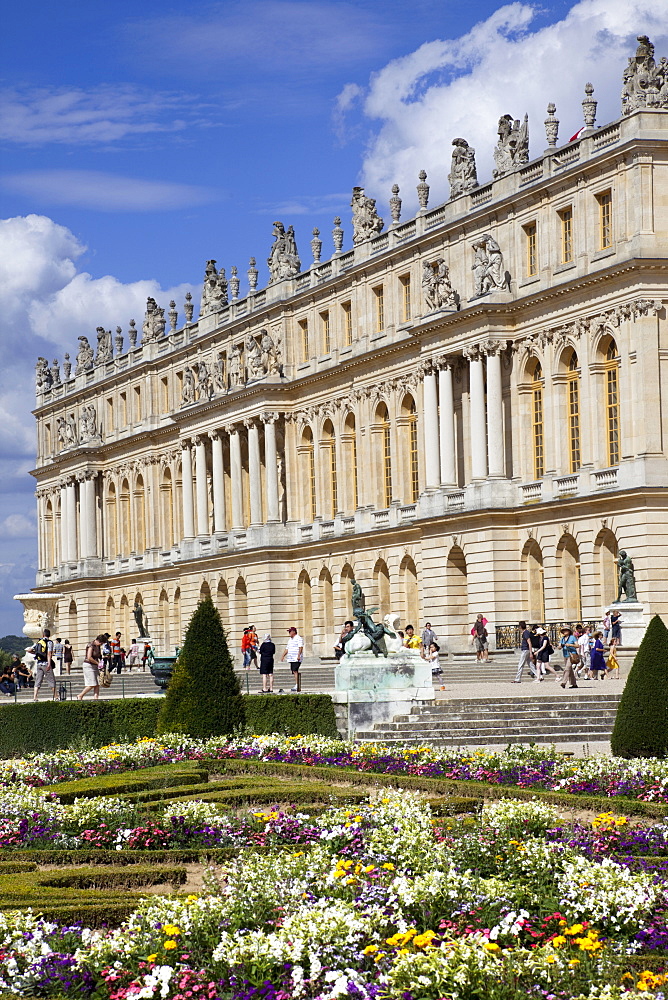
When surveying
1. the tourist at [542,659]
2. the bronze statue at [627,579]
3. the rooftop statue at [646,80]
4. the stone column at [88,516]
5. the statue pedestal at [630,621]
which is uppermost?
the rooftop statue at [646,80]

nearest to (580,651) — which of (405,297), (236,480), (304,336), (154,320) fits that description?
(405,297)

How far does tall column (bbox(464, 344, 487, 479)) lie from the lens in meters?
59.5

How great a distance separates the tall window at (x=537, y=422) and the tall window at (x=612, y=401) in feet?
13.7

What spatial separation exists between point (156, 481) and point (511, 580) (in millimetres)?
39910

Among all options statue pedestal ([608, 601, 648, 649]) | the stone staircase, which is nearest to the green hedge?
the stone staircase

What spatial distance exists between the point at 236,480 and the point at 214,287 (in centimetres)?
1214

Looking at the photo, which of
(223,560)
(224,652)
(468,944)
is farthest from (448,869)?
(223,560)

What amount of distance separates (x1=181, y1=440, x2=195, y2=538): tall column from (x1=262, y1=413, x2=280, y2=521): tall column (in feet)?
34.6

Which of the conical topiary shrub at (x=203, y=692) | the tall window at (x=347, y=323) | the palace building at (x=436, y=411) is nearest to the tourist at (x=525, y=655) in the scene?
the palace building at (x=436, y=411)

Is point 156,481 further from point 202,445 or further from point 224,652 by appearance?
point 224,652

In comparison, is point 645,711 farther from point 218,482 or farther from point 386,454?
point 218,482

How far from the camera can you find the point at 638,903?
1252 cm

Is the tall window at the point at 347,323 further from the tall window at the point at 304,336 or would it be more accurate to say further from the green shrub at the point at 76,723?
the green shrub at the point at 76,723

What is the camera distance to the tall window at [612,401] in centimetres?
5359
